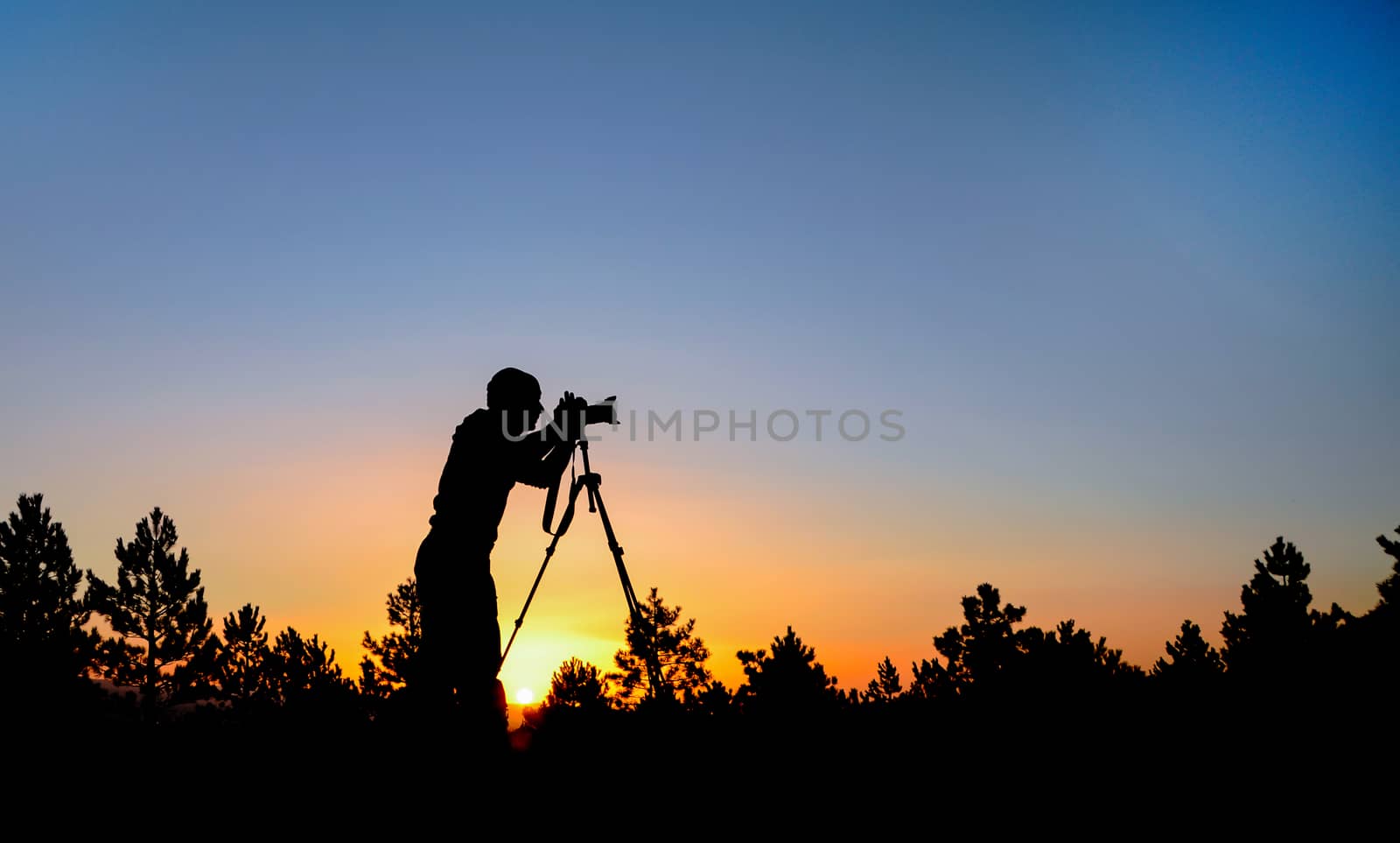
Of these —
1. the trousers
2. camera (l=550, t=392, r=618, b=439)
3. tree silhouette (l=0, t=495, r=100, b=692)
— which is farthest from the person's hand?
tree silhouette (l=0, t=495, r=100, b=692)

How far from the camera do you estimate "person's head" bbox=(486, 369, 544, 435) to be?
255 inches

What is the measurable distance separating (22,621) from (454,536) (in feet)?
203

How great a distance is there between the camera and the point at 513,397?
649 centimetres

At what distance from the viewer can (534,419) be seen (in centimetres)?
672

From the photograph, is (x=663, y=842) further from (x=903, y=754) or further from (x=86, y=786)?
(x=86, y=786)

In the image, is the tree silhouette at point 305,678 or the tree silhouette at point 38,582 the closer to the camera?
the tree silhouette at point 305,678

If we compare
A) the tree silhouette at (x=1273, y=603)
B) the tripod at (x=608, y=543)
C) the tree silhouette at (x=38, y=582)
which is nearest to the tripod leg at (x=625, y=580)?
the tripod at (x=608, y=543)

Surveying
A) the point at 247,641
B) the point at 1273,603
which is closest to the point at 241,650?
the point at 247,641

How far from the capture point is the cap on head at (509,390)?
21.3ft

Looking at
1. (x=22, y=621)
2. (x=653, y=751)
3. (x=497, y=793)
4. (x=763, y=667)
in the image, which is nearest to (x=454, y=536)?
(x=497, y=793)

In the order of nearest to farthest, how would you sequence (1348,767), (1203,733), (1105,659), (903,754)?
(1348,767)
(1203,733)
(903,754)
(1105,659)

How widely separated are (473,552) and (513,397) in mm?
1345

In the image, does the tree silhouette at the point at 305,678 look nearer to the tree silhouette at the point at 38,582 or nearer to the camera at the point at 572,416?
the camera at the point at 572,416

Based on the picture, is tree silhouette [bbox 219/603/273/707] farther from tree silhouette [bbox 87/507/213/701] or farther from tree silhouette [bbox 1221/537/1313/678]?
tree silhouette [bbox 1221/537/1313/678]
